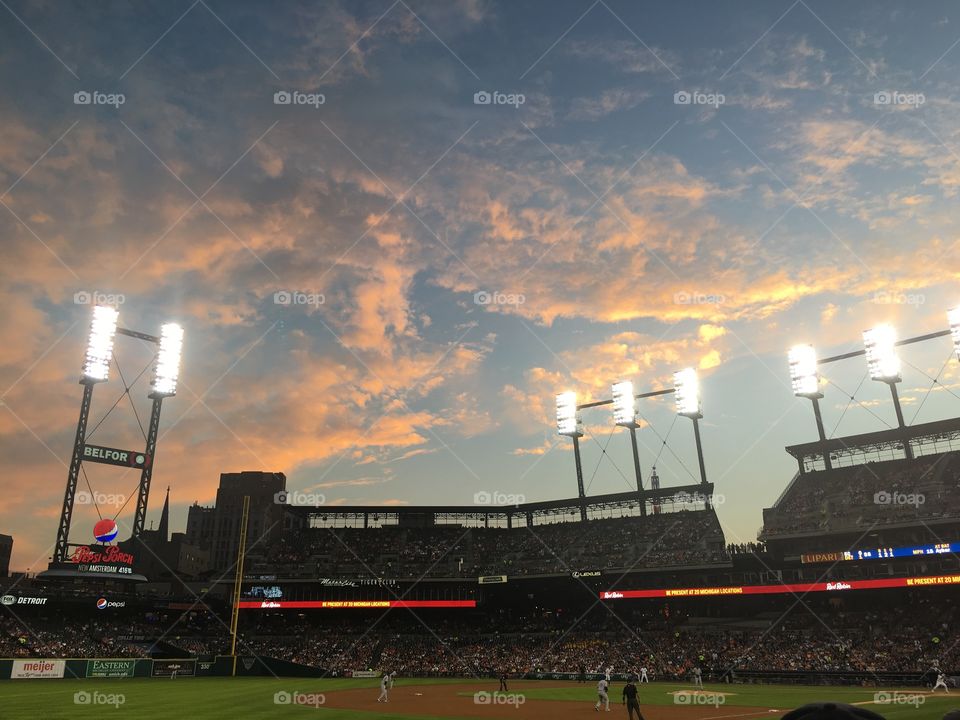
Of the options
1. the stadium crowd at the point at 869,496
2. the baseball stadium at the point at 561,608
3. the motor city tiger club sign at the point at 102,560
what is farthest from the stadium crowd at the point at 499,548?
the motor city tiger club sign at the point at 102,560

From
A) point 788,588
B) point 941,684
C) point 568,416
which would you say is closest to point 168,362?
point 568,416

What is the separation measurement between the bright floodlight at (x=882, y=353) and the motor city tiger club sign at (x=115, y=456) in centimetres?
5964

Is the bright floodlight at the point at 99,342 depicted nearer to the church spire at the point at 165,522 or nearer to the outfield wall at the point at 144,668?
the outfield wall at the point at 144,668

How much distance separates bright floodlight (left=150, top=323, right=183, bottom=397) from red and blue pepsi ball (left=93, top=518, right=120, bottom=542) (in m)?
Answer: 10.9

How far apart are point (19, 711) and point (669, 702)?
28.4 m

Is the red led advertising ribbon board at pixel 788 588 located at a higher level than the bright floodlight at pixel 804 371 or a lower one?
lower

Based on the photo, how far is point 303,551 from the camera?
78.5 meters

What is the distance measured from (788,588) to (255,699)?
4282 cm

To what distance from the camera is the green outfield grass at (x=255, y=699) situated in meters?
25.5

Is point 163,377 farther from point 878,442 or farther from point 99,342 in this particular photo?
point 878,442

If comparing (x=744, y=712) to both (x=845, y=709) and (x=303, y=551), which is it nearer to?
(x=845, y=709)

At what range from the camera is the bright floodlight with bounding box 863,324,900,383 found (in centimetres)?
5250

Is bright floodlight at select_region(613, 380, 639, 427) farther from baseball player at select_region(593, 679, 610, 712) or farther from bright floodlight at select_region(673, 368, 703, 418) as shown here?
baseball player at select_region(593, 679, 610, 712)

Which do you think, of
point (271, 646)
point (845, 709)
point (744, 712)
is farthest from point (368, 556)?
point (845, 709)
